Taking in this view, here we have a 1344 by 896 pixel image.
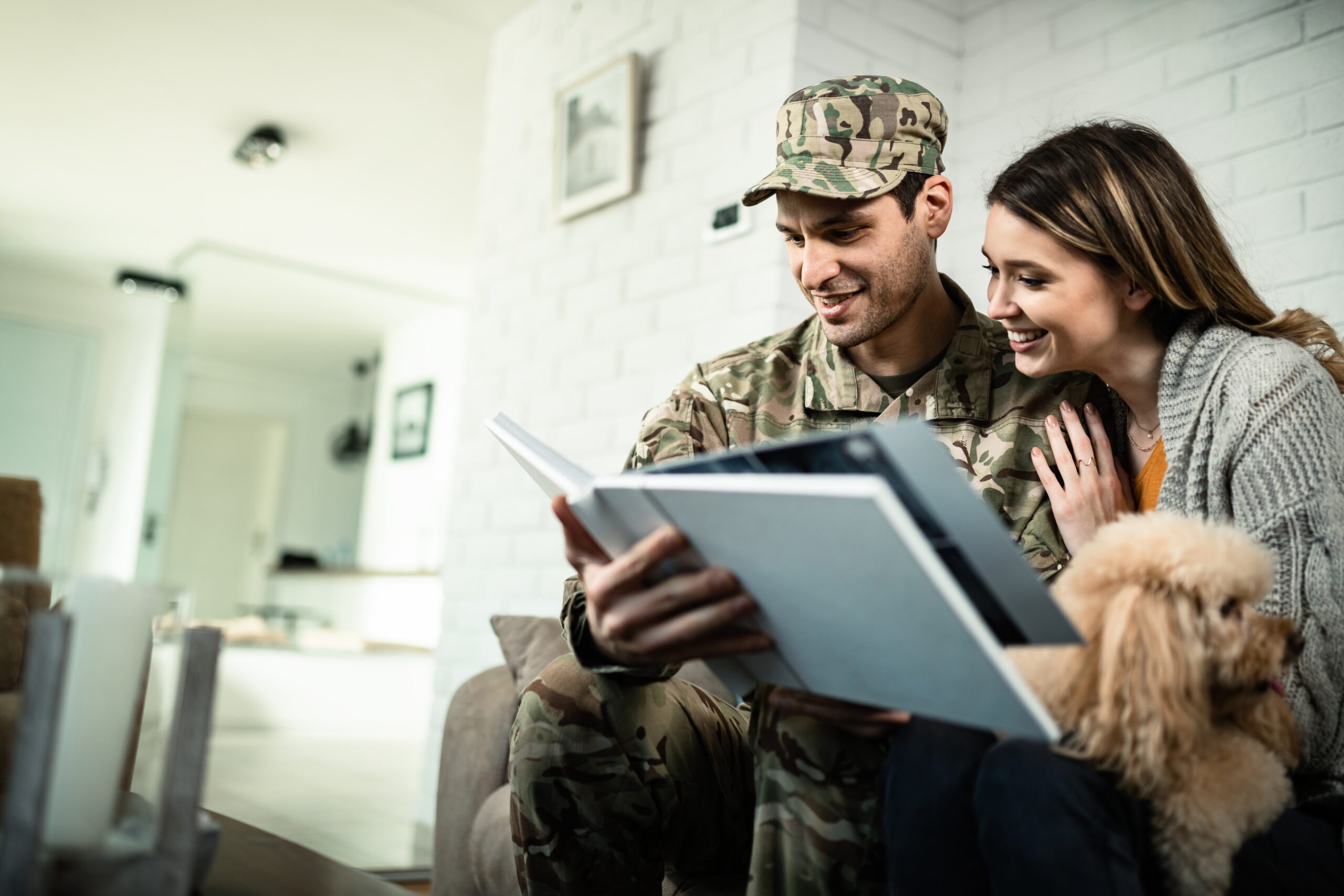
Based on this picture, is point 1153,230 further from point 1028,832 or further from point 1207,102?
point 1207,102

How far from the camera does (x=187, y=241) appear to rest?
621 cm

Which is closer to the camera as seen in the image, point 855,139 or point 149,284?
point 855,139

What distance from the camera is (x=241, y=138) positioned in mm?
4730

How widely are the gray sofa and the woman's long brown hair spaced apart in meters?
0.78

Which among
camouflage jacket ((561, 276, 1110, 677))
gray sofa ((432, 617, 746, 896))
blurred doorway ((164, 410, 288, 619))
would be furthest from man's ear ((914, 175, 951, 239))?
blurred doorway ((164, 410, 288, 619))

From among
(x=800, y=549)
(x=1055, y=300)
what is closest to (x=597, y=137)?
(x=1055, y=300)

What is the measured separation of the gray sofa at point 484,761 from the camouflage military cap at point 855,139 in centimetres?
71

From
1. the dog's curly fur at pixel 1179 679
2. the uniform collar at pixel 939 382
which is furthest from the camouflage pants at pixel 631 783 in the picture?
the uniform collar at pixel 939 382

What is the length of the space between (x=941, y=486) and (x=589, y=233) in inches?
92.2

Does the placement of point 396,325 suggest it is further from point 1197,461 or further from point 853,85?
point 1197,461

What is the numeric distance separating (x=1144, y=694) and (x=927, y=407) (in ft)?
2.32

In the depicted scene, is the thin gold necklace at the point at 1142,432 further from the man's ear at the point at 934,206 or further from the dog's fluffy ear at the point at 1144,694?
the dog's fluffy ear at the point at 1144,694

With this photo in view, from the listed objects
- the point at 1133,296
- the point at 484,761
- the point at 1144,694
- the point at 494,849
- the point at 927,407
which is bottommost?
the point at 494,849

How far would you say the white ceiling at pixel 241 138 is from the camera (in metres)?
3.77
